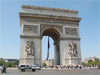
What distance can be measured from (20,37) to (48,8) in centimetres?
878

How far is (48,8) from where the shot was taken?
30000 mm

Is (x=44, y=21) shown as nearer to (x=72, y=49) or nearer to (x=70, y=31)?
(x=70, y=31)

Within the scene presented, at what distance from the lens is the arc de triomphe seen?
2692 centimetres

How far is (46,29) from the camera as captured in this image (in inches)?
1151

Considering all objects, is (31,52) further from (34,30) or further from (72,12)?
(72,12)

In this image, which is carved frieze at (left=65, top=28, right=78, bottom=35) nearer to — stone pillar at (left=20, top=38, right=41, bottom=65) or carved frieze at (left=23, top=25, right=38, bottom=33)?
stone pillar at (left=20, top=38, right=41, bottom=65)

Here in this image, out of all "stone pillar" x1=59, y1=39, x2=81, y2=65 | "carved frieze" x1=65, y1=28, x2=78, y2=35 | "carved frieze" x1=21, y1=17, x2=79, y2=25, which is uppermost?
"carved frieze" x1=21, y1=17, x2=79, y2=25

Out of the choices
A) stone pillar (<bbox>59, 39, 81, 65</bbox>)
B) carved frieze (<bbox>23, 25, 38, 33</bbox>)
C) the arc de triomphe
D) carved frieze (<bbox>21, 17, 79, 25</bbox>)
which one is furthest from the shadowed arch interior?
carved frieze (<bbox>23, 25, 38, 33</bbox>)

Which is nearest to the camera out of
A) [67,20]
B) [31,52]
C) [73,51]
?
[31,52]

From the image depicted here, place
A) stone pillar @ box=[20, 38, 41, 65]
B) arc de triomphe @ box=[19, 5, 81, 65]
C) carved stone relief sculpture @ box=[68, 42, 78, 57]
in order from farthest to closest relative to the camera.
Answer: carved stone relief sculpture @ box=[68, 42, 78, 57], arc de triomphe @ box=[19, 5, 81, 65], stone pillar @ box=[20, 38, 41, 65]

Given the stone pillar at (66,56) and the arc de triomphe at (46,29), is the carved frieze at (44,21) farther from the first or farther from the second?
the stone pillar at (66,56)

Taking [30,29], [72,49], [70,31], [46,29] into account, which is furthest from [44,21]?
[72,49]

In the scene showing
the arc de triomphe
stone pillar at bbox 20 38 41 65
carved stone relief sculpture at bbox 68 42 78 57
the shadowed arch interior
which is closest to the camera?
stone pillar at bbox 20 38 41 65

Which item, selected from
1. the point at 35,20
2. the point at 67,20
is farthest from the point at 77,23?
the point at 35,20
